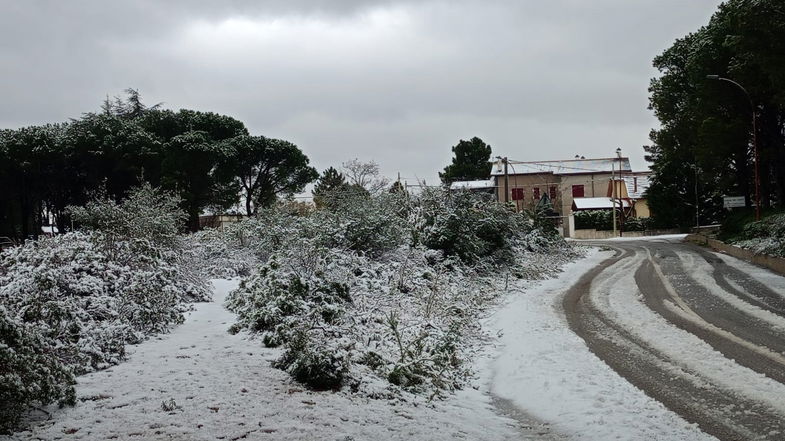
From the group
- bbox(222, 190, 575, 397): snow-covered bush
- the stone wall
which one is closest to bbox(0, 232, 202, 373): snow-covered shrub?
bbox(222, 190, 575, 397): snow-covered bush

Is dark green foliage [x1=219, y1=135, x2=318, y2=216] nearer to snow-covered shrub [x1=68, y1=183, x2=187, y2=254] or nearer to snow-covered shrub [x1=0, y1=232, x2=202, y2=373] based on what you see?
snow-covered shrub [x1=68, y1=183, x2=187, y2=254]

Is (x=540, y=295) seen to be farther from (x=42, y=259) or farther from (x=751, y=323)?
(x=42, y=259)

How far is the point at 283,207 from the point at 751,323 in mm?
12801

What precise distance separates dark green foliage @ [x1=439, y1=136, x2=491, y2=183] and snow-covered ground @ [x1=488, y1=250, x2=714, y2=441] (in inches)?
1963

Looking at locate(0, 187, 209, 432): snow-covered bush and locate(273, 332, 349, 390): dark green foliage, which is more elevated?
locate(0, 187, 209, 432): snow-covered bush

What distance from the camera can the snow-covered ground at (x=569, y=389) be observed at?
19.7ft

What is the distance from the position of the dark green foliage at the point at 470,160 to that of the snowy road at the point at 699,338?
42.8 m

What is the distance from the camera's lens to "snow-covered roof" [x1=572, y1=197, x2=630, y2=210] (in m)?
59.4

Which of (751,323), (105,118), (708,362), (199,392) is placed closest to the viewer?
(199,392)

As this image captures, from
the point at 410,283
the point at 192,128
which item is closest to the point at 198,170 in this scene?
the point at 192,128

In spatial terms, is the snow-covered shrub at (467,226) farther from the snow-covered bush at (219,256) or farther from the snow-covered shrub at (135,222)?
the snow-covered shrub at (135,222)

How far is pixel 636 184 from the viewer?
6562 cm

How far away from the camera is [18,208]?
3888cm

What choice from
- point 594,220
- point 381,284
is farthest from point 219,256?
point 594,220
